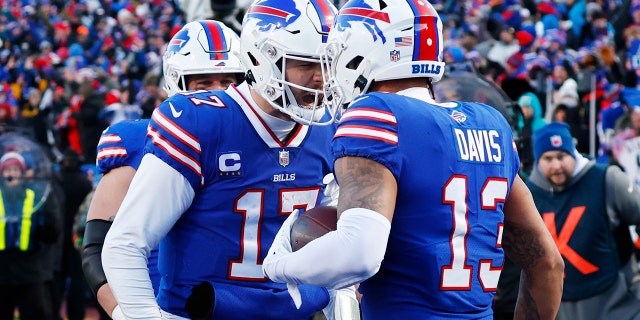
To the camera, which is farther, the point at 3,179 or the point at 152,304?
the point at 3,179

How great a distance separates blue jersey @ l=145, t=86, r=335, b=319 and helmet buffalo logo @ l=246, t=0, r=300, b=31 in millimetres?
248

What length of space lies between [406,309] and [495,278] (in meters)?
0.30

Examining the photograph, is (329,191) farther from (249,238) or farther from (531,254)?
(531,254)

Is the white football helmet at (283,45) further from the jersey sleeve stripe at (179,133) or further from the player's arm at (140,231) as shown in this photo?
the player's arm at (140,231)

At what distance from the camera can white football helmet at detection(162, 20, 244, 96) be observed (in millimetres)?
4340

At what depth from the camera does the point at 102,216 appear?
13.5 ft

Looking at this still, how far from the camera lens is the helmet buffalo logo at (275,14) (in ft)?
11.9

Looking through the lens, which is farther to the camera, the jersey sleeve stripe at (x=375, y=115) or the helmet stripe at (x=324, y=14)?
the helmet stripe at (x=324, y=14)

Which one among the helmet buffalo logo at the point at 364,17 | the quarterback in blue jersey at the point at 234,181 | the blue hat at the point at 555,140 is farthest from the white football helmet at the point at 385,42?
the blue hat at the point at 555,140

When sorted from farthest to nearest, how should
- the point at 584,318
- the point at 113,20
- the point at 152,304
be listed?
the point at 113,20
the point at 584,318
the point at 152,304

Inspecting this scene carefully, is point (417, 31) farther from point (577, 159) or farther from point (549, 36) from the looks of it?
point (549, 36)

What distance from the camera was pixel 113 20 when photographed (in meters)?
24.6

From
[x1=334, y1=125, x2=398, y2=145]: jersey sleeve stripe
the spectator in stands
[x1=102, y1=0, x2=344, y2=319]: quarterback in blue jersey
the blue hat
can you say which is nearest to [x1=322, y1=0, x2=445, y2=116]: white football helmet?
[x1=334, y1=125, x2=398, y2=145]: jersey sleeve stripe

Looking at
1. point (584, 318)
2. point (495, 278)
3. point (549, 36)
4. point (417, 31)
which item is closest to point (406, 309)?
Answer: point (495, 278)
